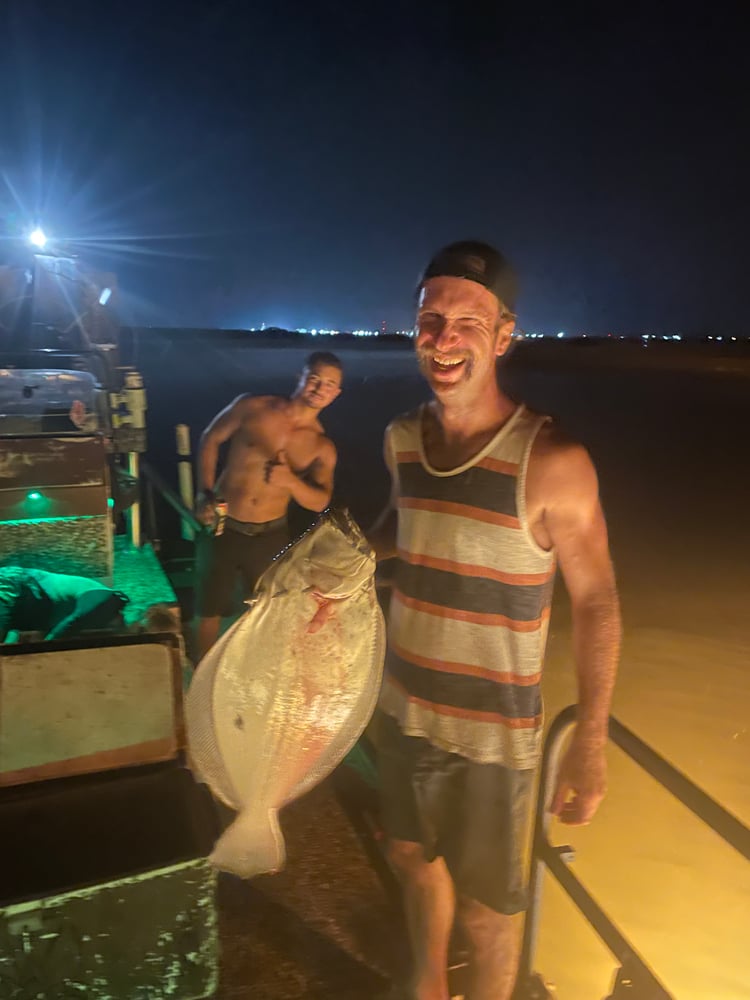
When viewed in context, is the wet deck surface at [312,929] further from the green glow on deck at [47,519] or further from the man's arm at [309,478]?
the man's arm at [309,478]

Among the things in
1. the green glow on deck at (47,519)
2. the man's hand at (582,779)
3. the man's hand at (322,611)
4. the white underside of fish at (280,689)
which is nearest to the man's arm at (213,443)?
the green glow on deck at (47,519)

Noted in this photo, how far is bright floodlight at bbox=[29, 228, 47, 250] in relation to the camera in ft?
19.7

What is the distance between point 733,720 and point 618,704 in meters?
0.80

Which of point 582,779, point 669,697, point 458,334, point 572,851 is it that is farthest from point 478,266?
point 669,697

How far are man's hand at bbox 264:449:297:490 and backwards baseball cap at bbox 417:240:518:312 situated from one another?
2.97m

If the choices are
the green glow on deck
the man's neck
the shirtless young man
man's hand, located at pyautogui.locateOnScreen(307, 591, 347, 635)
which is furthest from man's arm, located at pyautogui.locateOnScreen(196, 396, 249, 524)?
man's hand, located at pyautogui.locateOnScreen(307, 591, 347, 635)

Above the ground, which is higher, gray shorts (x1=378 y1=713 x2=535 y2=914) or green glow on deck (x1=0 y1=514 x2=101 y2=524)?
green glow on deck (x1=0 y1=514 x2=101 y2=524)

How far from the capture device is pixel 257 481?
197 inches

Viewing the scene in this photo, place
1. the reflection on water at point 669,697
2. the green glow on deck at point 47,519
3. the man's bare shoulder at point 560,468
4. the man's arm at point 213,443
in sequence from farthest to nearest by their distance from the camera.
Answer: the man's arm at point 213,443 < the reflection on water at point 669,697 < the green glow on deck at point 47,519 < the man's bare shoulder at point 560,468

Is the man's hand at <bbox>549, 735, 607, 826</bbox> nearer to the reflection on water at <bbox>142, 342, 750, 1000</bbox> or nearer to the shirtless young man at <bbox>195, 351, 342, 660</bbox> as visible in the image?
the reflection on water at <bbox>142, 342, 750, 1000</bbox>

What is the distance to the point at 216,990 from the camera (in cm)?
250

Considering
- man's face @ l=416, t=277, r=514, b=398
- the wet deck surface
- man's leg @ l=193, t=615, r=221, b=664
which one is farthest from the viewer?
man's leg @ l=193, t=615, r=221, b=664

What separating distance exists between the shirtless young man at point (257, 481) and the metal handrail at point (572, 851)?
9.47 feet

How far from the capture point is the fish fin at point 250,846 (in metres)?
2.19
